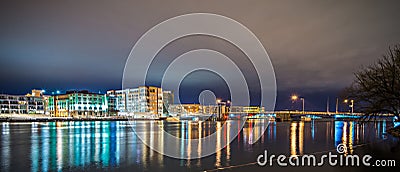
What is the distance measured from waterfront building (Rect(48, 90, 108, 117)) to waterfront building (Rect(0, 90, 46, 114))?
6.82 meters

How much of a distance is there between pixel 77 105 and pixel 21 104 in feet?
118

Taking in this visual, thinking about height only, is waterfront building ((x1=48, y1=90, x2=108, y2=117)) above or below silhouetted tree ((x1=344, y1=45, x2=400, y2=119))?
below

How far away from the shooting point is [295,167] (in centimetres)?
1080

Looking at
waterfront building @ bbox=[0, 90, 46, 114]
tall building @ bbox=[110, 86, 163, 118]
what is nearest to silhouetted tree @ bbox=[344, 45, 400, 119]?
tall building @ bbox=[110, 86, 163, 118]

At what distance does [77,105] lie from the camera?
566ft

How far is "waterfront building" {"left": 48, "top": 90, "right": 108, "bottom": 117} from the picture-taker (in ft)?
566

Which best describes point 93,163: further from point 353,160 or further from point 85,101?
point 85,101

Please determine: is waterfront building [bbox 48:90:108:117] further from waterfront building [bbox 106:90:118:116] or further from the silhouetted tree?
the silhouetted tree

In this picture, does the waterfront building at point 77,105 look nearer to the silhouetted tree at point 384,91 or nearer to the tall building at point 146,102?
the tall building at point 146,102

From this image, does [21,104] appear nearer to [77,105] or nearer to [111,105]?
[77,105]

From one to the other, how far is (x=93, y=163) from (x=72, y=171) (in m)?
1.48

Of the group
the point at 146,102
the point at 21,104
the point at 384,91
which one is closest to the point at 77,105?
the point at 21,104

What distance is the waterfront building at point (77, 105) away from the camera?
172 metres

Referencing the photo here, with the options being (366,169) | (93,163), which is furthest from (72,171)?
(366,169)
